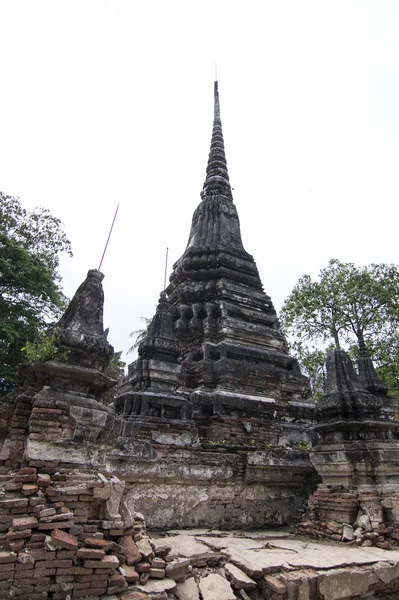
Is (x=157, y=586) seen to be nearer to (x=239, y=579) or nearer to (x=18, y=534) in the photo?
(x=239, y=579)

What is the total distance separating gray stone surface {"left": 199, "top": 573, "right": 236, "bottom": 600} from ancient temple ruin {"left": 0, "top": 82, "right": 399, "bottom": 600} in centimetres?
2

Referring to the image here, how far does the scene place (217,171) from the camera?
15570mm

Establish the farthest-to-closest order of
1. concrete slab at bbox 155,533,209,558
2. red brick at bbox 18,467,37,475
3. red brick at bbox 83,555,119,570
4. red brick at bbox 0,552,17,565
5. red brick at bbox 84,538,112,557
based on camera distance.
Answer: concrete slab at bbox 155,533,209,558
red brick at bbox 18,467,37,475
red brick at bbox 84,538,112,557
red brick at bbox 83,555,119,570
red brick at bbox 0,552,17,565

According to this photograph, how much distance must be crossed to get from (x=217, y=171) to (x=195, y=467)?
12028mm

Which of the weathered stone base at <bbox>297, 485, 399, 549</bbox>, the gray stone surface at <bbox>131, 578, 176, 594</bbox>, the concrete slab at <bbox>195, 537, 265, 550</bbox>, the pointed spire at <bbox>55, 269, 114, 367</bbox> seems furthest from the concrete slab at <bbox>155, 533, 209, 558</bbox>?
the pointed spire at <bbox>55, 269, 114, 367</bbox>

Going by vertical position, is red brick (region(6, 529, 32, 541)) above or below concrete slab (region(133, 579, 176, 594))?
above

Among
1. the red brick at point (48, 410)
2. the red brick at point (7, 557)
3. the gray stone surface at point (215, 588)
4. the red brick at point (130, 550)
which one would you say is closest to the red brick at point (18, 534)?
the red brick at point (7, 557)

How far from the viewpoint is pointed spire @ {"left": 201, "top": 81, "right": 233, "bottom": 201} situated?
49.3 ft

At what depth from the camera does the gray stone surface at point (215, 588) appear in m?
3.62

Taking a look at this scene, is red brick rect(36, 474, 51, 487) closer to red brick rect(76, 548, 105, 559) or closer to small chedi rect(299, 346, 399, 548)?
red brick rect(76, 548, 105, 559)

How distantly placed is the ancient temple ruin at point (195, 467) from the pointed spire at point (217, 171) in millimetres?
5120

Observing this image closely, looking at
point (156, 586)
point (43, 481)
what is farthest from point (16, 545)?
point (156, 586)

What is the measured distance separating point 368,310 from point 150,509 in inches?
643

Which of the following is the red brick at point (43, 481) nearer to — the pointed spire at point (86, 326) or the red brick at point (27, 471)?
the red brick at point (27, 471)
